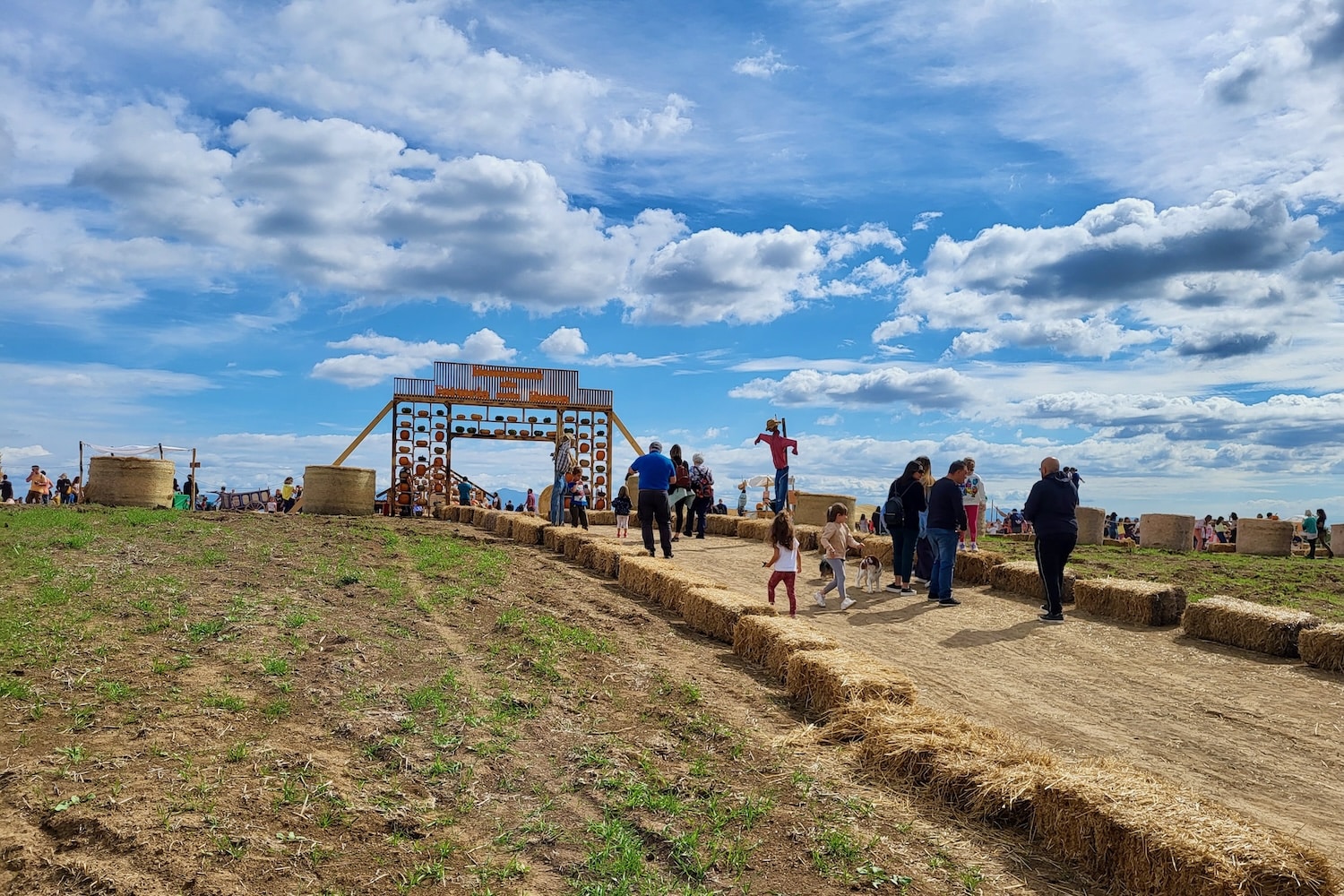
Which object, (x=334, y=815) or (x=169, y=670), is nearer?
(x=334, y=815)

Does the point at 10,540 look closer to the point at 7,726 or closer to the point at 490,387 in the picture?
the point at 7,726

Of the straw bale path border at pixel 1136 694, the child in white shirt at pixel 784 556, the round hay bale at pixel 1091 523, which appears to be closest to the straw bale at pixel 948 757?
the straw bale path border at pixel 1136 694

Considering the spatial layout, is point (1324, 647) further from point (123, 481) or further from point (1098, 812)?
point (123, 481)

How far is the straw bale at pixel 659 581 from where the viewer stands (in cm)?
1458

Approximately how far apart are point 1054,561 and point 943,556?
5.69 feet

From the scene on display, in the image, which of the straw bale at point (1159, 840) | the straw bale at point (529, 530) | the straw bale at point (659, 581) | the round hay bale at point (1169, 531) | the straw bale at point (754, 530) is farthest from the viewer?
the round hay bale at point (1169, 531)

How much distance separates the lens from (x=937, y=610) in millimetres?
15727

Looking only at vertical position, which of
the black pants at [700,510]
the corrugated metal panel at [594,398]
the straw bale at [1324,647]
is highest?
the corrugated metal panel at [594,398]

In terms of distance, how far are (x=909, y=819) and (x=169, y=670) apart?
7168 millimetres

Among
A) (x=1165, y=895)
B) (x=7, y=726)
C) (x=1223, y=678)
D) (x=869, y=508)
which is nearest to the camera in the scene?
(x=1165, y=895)

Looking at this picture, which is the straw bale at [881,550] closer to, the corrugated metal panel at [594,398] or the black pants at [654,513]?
the black pants at [654,513]

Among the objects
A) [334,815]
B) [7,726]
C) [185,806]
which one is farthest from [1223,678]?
[7,726]

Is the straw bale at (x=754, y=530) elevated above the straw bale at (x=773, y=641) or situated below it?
above

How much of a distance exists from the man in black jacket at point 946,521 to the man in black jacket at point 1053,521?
3.76ft
